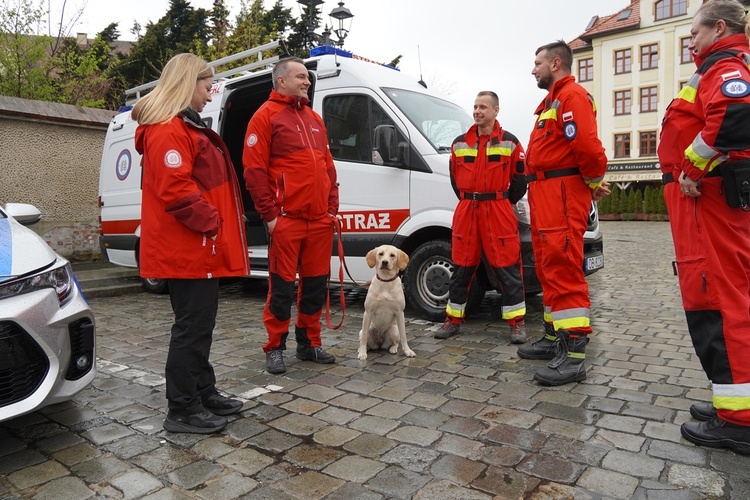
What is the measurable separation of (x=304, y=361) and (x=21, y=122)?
7.89 m

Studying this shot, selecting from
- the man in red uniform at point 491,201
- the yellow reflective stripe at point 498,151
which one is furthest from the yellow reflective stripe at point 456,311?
the yellow reflective stripe at point 498,151

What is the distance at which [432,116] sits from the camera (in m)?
6.23

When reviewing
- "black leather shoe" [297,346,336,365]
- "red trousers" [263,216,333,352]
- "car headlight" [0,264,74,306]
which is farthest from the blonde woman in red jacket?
"black leather shoe" [297,346,336,365]

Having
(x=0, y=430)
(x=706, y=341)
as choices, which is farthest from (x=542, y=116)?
(x=0, y=430)

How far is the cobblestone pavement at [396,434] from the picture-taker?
252 cm

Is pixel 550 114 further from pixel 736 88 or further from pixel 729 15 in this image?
pixel 736 88

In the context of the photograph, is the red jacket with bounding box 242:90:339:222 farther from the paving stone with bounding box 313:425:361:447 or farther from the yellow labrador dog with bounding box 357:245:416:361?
the paving stone with bounding box 313:425:361:447

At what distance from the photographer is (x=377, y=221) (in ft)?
19.8

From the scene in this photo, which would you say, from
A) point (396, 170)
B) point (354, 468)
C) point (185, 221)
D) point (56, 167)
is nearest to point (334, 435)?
point (354, 468)

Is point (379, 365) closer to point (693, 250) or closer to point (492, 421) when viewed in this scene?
point (492, 421)

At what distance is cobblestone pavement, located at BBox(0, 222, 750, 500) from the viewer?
2520 millimetres

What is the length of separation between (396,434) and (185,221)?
161 cm

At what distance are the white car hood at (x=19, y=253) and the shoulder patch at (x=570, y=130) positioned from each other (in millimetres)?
3356

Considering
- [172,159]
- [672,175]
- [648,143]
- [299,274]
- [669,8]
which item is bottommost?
[299,274]
